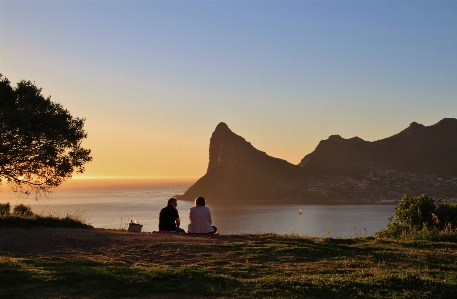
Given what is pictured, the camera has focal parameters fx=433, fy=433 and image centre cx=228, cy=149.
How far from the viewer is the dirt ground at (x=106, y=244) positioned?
1019cm

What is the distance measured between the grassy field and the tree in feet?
24.4

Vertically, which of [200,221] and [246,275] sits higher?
[200,221]

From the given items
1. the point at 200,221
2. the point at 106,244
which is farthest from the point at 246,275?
the point at 200,221

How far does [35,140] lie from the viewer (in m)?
17.2

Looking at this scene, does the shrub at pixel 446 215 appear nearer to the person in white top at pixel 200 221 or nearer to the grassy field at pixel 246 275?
the grassy field at pixel 246 275

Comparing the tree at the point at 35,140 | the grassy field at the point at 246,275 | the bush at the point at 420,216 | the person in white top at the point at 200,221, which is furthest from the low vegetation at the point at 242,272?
the tree at the point at 35,140

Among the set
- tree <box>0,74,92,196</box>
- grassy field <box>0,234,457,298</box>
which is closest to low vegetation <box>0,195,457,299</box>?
grassy field <box>0,234,457,298</box>

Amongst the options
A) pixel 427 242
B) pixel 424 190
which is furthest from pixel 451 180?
pixel 427 242

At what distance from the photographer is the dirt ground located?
10188 millimetres

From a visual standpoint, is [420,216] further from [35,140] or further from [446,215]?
[35,140]

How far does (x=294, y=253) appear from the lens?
34.6ft

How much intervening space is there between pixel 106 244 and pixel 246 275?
537 cm

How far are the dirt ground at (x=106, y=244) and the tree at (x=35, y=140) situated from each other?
3828 millimetres

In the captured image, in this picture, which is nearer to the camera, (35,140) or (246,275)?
(246,275)
